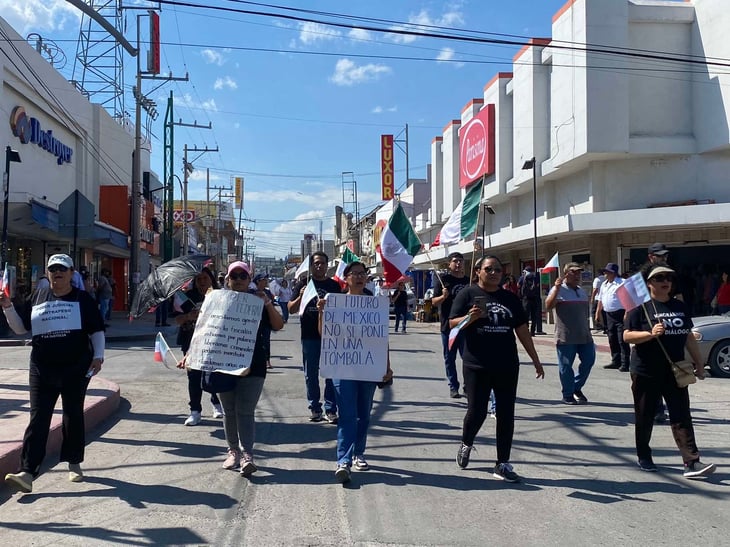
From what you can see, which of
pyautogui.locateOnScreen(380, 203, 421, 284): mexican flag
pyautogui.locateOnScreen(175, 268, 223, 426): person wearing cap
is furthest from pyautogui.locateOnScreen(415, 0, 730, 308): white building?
pyautogui.locateOnScreen(175, 268, 223, 426): person wearing cap

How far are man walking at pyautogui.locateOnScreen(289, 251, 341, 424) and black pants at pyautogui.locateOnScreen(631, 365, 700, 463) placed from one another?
2987 millimetres

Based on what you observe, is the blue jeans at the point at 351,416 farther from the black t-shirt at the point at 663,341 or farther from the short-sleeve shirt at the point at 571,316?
the short-sleeve shirt at the point at 571,316

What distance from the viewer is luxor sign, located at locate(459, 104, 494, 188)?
29438mm

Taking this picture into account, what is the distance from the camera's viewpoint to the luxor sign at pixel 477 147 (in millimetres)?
29438

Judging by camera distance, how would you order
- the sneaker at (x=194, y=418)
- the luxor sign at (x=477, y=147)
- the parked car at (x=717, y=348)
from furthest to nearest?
the luxor sign at (x=477, y=147), the parked car at (x=717, y=348), the sneaker at (x=194, y=418)

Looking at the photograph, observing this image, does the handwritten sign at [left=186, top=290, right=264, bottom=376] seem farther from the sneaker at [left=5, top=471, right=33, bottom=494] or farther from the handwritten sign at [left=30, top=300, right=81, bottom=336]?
the sneaker at [left=5, top=471, right=33, bottom=494]

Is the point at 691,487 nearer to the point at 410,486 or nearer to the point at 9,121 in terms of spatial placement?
the point at 410,486

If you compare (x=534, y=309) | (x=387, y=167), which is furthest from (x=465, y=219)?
(x=387, y=167)

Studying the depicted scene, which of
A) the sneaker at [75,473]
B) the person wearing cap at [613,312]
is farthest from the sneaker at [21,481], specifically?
the person wearing cap at [613,312]

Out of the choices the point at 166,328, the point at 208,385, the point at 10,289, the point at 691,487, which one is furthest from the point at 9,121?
the point at 691,487

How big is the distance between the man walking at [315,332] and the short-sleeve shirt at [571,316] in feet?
10.3

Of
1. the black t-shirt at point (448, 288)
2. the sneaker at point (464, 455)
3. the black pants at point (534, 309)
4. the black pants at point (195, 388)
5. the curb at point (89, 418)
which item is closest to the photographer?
the curb at point (89, 418)

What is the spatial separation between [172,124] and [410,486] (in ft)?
124

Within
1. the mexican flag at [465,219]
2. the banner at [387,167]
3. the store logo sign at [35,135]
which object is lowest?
the mexican flag at [465,219]
